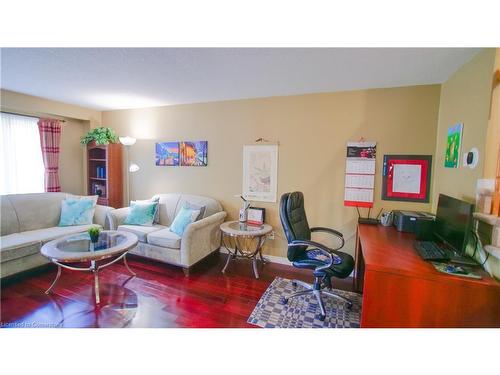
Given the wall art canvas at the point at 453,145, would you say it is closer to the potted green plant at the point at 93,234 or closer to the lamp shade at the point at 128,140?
the potted green plant at the point at 93,234

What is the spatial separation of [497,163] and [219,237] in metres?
2.83

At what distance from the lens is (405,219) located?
219cm

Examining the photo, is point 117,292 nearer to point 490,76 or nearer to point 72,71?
point 72,71

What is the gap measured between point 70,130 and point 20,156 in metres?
0.86

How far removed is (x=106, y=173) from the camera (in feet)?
12.4

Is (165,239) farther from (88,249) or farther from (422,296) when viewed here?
(422,296)

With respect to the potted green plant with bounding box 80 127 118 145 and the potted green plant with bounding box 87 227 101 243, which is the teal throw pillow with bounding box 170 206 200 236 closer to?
the potted green plant with bounding box 87 227 101 243

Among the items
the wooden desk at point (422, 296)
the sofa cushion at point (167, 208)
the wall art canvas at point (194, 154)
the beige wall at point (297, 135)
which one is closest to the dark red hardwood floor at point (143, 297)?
the sofa cushion at point (167, 208)

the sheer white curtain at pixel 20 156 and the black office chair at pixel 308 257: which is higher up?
the sheer white curtain at pixel 20 156

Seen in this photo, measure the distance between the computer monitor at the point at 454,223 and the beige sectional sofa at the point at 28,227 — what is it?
3.90m

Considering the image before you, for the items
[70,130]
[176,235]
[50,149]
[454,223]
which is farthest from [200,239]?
[70,130]

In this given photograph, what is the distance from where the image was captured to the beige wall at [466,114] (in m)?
1.56

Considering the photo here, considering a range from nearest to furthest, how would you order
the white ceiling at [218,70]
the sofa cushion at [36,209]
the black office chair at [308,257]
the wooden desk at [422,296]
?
the wooden desk at [422,296] → the white ceiling at [218,70] → the black office chair at [308,257] → the sofa cushion at [36,209]
